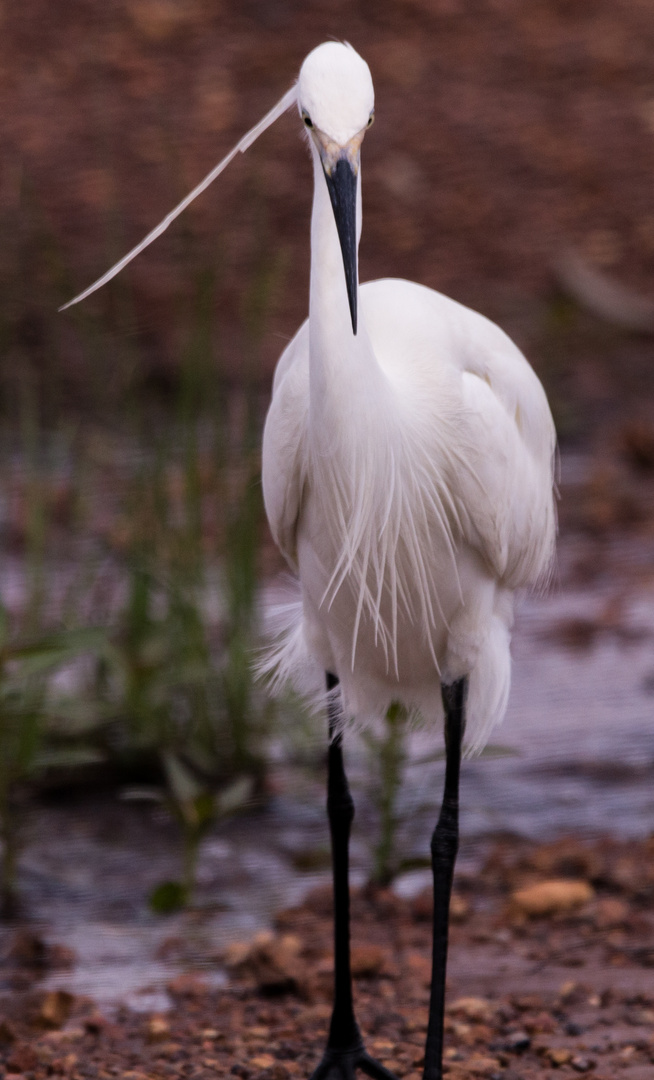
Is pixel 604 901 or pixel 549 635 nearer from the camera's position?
pixel 604 901

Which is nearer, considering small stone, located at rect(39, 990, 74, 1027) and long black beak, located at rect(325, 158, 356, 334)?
long black beak, located at rect(325, 158, 356, 334)

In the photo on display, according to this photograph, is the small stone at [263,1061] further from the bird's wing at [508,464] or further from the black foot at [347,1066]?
the bird's wing at [508,464]

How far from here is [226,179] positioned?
29.1ft

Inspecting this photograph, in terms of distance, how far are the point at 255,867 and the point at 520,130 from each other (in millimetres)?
6515

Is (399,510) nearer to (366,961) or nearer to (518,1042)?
(518,1042)

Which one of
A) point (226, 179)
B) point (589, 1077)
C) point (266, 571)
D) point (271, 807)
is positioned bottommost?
point (589, 1077)

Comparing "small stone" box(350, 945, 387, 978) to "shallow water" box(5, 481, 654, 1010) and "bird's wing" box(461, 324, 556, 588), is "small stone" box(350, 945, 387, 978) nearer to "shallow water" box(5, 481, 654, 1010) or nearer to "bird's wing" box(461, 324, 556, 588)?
"shallow water" box(5, 481, 654, 1010)

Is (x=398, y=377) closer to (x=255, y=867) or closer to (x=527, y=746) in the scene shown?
(x=255, y=867)

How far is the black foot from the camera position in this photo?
9.34 feet

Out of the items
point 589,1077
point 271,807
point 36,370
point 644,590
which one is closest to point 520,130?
point 36,370

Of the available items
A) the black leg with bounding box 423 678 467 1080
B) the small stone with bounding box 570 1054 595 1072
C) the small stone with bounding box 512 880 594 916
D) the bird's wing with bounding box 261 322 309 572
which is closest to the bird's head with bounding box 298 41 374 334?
the bird's wing with bounding box 261 322 309 572

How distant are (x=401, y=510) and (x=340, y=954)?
96 cm

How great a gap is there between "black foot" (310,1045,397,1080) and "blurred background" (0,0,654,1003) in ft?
1.91

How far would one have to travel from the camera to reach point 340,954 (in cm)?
298
